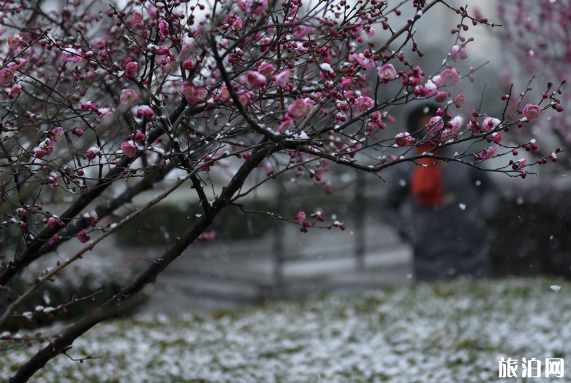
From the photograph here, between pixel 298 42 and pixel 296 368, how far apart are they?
233cm

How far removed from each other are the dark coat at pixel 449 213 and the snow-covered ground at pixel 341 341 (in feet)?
1.61

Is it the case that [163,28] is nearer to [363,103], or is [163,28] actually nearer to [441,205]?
[363,103]

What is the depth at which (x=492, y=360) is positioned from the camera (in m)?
3.68

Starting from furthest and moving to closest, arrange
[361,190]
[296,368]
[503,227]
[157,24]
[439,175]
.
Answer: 1. [361,190]
2. [503,227]
3. [439,175]
4. [296,368]
5. [157,24]

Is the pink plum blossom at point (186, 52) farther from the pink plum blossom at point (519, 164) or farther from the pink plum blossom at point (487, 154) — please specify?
the pink plum blossom at point (519, 164)

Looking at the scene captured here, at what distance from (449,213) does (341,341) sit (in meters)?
2.36

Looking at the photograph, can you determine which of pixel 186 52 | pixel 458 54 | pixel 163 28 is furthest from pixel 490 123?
pixel 163 28

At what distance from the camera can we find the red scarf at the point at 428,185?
18.6 feet

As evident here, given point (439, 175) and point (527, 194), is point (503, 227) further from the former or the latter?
point (439, 175)

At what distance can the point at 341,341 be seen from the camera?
4168mm

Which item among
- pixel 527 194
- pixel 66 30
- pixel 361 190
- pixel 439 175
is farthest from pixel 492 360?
pixel 361 190

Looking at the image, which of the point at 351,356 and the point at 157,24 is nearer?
the point at 157,24

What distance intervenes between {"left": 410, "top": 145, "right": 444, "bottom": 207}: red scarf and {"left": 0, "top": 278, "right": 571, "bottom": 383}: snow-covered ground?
38.7 inches

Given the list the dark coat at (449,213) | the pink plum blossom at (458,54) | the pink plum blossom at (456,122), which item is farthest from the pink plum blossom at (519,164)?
the dark coat at (449,213)
